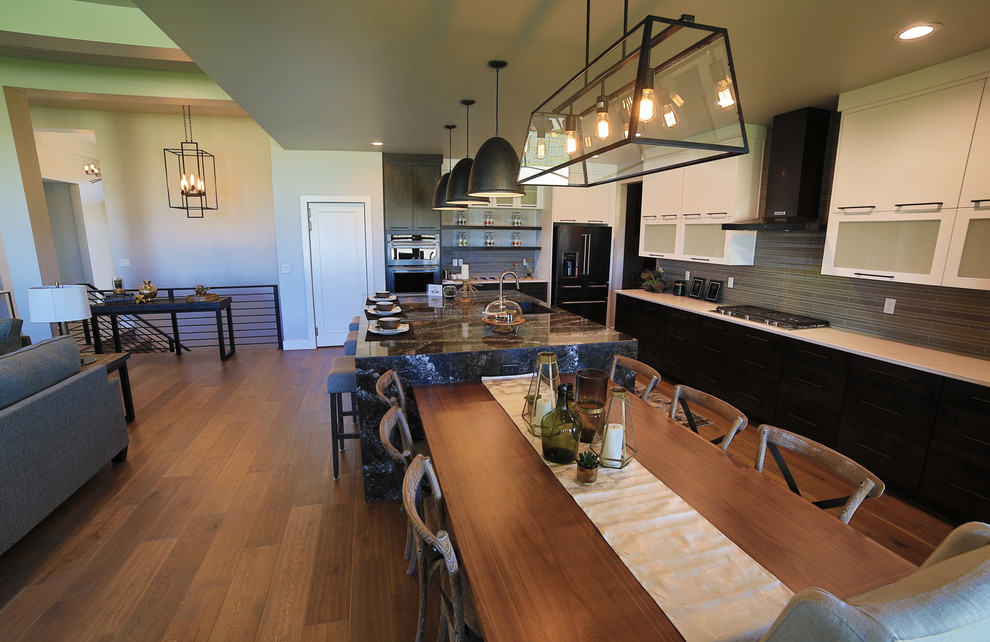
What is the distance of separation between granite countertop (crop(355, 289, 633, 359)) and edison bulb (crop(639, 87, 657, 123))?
144cm

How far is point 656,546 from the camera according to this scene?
1.12 meters

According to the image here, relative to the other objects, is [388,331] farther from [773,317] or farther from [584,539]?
[773,317]

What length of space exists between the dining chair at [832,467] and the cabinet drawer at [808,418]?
205cm

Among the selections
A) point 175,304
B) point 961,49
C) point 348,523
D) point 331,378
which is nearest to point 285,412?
point 331,378

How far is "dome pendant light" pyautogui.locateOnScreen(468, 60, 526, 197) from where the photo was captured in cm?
273

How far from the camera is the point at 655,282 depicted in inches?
217

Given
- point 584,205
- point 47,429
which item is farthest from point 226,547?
point 584,205

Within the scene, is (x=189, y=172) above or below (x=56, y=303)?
above

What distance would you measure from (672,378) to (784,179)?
222 cm

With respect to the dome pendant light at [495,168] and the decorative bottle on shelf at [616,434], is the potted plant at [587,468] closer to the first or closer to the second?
the decorative bottle on shelf at [616,434]

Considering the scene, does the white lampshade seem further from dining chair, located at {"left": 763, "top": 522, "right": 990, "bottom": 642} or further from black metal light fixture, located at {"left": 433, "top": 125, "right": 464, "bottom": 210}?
dining chair, located at {"left": 763, "top": 522, "right": 990, "bottom": 642}

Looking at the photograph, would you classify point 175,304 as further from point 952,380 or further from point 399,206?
point 952,380

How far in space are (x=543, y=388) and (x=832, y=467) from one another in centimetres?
101

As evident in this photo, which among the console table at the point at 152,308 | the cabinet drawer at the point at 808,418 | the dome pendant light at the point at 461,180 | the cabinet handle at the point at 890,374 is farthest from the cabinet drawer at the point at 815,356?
the console table at the point at 152,308
